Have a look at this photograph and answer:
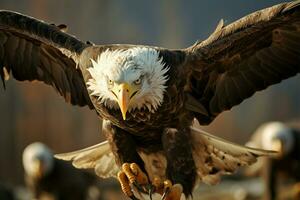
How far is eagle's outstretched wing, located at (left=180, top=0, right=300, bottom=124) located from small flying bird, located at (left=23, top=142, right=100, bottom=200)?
390 cm

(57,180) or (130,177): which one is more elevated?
(130,177)

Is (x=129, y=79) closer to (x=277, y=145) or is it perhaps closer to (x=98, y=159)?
(x=98, y=159)

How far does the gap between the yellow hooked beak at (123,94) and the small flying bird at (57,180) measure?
4.57m

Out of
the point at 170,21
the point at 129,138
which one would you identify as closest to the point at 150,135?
the point at 129,138

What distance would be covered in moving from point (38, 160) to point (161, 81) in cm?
473

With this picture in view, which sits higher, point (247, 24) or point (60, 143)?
point (247, 24)

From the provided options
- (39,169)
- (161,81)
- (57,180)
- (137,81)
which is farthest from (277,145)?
(137,81)

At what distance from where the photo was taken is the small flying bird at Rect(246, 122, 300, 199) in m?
9.17

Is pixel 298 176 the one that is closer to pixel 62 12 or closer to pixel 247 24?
pixel 62 12

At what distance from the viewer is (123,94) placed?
4500mm

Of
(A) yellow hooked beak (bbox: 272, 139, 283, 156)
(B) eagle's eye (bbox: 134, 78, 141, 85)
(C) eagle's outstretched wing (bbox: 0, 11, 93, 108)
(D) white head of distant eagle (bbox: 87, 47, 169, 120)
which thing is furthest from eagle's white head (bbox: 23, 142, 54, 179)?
(B) eagle's eye (bbox: 134, 78, 141, 85)

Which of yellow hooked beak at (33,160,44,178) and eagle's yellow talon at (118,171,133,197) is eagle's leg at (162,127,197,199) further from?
yellow hooked beak at (33,160,44,178)

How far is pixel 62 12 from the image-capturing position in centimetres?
1103

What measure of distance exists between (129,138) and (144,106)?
1.24 feet
